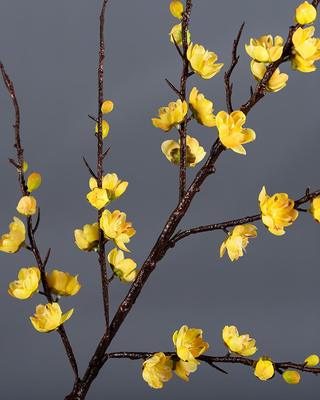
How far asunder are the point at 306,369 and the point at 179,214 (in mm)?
264

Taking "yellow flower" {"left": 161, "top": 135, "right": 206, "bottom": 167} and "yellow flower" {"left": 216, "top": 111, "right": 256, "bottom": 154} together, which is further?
"yellow flower" {"left": 161, "top": 135, "right": 206, "bottom": 167}

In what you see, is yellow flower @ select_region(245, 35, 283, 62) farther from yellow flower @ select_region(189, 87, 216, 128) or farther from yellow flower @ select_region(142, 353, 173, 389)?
yellow flower @ select_region(142, 353, 173, 389)

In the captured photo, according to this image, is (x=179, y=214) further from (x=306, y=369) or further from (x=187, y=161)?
(x=306, y=369)

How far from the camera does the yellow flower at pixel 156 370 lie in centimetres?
119

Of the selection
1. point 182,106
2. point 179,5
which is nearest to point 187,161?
point 182,106

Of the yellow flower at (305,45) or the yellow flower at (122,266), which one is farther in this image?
the yellow flower at (122,266)

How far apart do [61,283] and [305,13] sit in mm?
489

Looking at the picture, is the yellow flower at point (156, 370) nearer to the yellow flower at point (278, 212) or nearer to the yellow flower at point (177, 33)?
the yellow flower at point (278, 212)

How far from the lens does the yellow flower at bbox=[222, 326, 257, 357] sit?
1199mm

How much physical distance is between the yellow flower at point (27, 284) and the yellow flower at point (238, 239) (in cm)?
26

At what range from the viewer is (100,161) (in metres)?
1.19

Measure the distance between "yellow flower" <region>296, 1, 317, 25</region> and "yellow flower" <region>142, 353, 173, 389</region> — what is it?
0.48m

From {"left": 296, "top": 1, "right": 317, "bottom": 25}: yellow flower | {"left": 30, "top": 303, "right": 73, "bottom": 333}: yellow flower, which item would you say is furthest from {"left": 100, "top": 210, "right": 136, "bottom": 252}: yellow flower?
{"left": 296, "top": 1, "right": 317, "bottom": 25}: yellow flower

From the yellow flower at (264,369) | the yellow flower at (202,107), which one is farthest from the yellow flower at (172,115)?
the yellow flower at (264,369)
